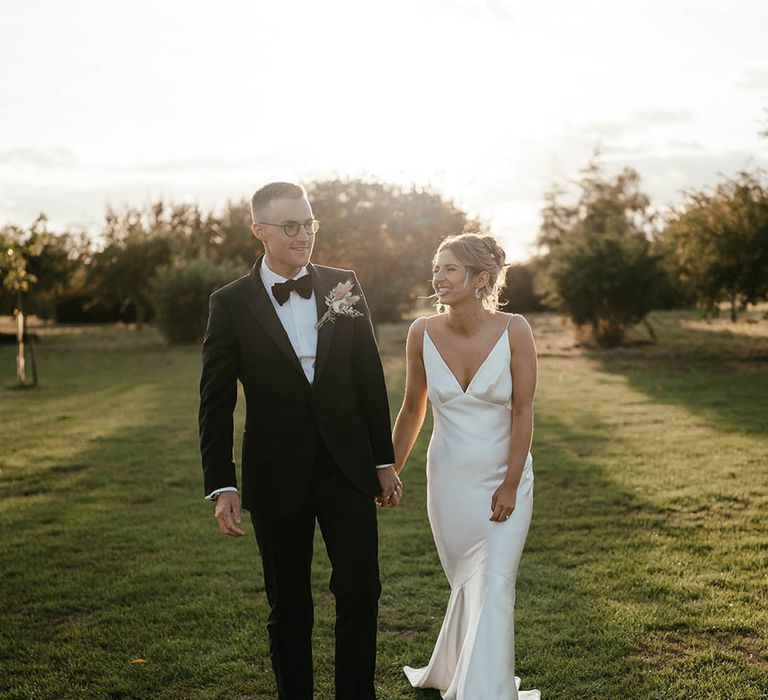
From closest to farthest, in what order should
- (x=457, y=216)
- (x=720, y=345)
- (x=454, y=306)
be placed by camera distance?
(x=454, y=306) → (x=720, y=345) → (x=457, y=216)

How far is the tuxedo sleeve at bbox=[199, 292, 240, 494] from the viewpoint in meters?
3.71

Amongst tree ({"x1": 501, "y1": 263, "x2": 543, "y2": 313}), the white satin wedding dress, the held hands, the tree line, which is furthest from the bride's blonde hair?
tree ({"x1": 501, "y1": 263, "x2": 543, "y2": 313})

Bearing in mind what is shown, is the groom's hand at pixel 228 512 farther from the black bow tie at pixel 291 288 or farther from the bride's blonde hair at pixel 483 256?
the bride's blonde hair at pixel 483 256

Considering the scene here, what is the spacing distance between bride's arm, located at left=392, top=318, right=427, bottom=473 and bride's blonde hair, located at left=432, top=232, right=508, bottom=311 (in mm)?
390

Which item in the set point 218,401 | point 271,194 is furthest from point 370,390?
point 271,194

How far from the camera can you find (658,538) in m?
6.92

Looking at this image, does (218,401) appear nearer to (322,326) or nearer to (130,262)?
(322,326)

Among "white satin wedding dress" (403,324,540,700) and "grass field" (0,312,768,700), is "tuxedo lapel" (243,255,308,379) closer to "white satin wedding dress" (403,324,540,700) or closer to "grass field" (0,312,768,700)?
"white satin wedding dress" (403,324,540,700)

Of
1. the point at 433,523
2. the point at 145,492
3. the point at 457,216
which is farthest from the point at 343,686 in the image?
the point at 457,216

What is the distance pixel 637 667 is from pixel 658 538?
100 inches

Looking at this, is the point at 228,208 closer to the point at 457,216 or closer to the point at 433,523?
the point at 457,216

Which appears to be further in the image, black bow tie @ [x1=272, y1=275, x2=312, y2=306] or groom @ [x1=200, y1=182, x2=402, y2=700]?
black bow tie @ [x1=272, y1=275, x2=312, y2=306]

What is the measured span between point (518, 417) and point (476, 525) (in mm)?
574

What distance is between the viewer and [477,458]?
13.6ft
